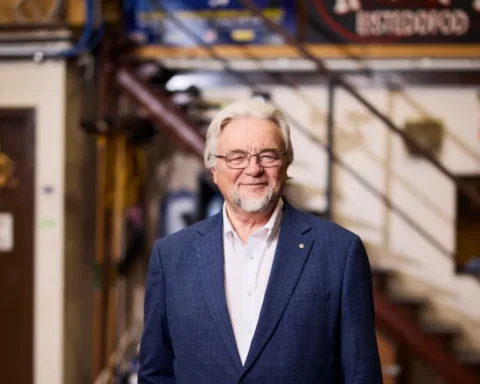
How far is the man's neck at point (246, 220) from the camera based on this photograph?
1689mm

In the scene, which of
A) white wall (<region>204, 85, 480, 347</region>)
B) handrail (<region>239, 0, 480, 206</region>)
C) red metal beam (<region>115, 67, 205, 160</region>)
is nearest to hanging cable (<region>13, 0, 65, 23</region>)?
red metal beam (<region>115, 67, 205, 160</region>)

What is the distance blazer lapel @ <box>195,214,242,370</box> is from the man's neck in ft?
0.18

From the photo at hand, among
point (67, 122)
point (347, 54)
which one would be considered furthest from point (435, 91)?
point (67, 122)

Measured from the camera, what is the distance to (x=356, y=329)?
158 cm

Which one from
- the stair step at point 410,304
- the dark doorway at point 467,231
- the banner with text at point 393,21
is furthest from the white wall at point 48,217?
the dark doorway at point 467,231

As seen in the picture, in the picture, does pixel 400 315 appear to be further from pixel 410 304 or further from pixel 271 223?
pixel 271 223

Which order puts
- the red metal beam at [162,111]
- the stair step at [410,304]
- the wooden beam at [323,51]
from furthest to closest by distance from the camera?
the wooden beam at [323,51], the red metal beam at [162,111], the stair step at [410,304]

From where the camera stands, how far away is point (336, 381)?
64.4 inches

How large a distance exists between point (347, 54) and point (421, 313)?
2140mm

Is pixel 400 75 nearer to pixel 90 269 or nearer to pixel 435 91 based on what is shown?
pixel 435 91

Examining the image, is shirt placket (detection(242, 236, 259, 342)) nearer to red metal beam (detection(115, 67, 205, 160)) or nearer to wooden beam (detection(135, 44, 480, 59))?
red metal beam (detection(115, 67, 205, 160))

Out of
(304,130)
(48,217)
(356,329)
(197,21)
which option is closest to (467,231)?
(304,130)

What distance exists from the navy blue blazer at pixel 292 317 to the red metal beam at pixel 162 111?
246 centimetres

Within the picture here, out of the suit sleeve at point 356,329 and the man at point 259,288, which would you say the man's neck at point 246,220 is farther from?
the suit sleeve at point 356,329
